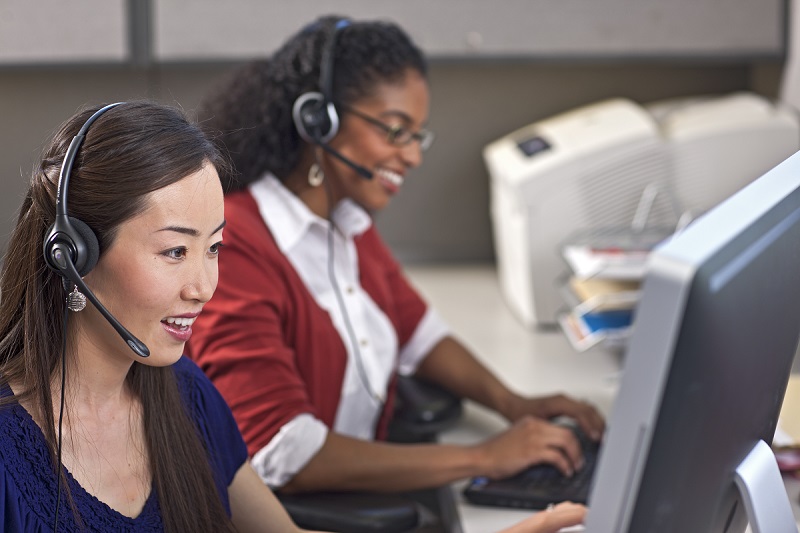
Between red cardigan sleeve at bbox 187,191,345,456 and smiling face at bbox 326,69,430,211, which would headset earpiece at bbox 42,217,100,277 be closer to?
red cardigan sleeve at bbox 187,191,345,456

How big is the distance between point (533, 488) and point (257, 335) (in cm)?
39

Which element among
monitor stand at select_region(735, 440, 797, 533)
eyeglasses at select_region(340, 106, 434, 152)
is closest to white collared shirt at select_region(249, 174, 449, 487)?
eyeglasses at select_region(340, 106, 434, 152)

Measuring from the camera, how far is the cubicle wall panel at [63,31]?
2111 millimetres

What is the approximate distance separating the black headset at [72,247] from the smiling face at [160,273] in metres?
0.02

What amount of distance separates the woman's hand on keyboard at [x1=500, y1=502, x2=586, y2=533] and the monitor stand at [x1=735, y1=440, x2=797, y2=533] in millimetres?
316

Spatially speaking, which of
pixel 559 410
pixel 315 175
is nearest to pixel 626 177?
pixel 559 410

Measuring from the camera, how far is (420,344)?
1.71 meters

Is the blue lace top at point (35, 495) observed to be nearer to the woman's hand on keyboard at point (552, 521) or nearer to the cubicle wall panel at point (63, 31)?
the woman's hand on keyboard at point (552, 521)

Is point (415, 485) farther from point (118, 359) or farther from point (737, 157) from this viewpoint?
point (737, 157)

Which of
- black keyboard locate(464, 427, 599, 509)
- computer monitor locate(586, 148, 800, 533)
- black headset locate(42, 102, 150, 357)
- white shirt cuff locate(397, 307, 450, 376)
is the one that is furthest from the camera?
white shirt cuff locate(397, 307, 450, 376)

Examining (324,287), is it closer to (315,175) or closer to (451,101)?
(315,175)

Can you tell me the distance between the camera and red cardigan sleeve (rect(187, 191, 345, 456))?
128 centimetres

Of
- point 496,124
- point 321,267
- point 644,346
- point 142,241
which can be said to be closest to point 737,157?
point 496,124

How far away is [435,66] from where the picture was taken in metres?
2.29
